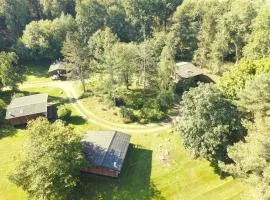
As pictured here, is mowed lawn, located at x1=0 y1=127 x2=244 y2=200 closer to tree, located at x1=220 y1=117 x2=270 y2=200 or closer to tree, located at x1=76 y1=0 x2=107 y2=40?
tree, located at x1=220 y1=117 x2=270 y2=200

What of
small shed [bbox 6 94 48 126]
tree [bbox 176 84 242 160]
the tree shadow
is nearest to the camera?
tree [bbox 176 84 242 160]

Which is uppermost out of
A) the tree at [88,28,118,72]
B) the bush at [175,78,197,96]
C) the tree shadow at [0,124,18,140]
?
the tree at [88,28,118,72]

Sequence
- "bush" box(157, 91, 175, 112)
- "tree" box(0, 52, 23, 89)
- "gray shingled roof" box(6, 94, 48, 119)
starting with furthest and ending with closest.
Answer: "tree" box(0, 52, 23, 89) < "bush" box(157, 91, 175, 112) < "gray shingled roof" box(6, 94, 48, 119)

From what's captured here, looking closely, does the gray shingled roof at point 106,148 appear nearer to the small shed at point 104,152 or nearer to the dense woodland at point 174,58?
the small shed at point 104,152

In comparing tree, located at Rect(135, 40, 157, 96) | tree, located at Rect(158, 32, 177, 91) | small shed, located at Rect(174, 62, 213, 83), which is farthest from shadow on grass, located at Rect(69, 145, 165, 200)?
small shed, located at Rect(174, 62, 213, 83)

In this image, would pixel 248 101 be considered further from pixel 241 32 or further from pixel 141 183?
pixel 241 32

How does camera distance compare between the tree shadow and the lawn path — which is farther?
the lawn path
